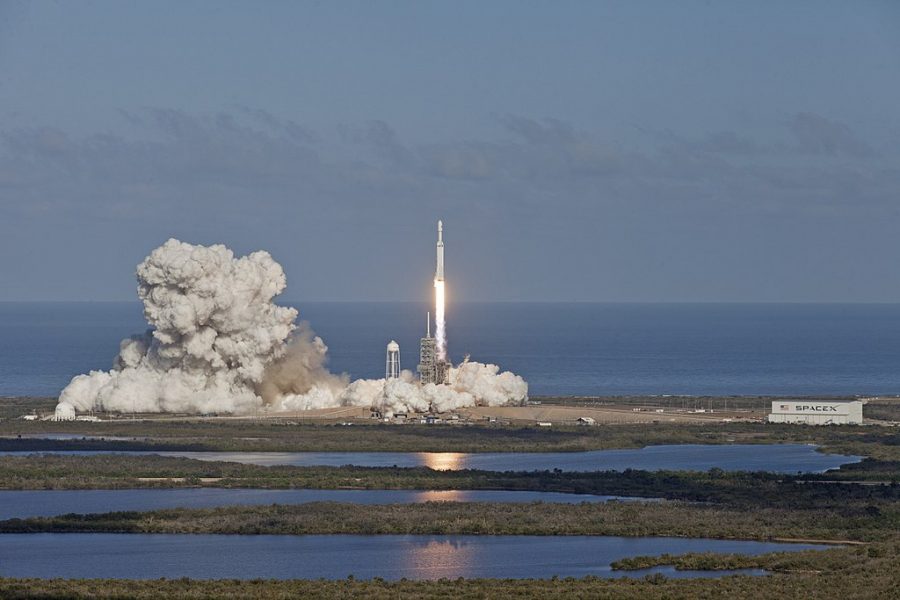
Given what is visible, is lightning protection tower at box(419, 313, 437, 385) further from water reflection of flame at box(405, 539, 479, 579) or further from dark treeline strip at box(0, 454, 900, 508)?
water reflection of flame at box(405, 539, 479, 579)

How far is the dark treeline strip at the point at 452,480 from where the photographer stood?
71.3 m

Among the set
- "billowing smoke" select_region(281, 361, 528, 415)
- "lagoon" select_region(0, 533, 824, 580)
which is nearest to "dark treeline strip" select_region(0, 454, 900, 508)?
"lagoon" select_region(0, 533, 824, 580)

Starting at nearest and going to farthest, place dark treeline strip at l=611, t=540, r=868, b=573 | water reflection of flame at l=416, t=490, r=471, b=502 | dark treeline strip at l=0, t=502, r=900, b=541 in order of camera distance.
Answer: dark treeline strip at l=611, t=540, r=868, b=573 → dark treeline strip at l=0, t=502, r=900, b=541 → water reflection of flame at l=416, t=490, r=471, b=502

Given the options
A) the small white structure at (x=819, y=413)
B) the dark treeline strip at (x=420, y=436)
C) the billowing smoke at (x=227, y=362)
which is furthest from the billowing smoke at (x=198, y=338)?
the small white structure at (x=819, y=413)

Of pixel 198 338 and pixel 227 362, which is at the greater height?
pixel 198 338

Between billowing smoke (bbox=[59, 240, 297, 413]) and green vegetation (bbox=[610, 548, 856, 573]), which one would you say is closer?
green vegetation (bbox=[610, 548, 856, 573])

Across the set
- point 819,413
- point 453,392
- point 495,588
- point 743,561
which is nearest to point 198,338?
point 453,392

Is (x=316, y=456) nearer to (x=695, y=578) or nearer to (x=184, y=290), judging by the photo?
(x=184, y=290)

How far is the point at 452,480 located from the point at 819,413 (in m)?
36.2

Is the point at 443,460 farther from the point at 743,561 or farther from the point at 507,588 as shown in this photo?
the point at 507,588

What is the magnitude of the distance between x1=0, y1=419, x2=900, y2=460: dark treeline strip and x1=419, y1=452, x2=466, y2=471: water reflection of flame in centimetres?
138

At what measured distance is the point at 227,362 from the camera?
10600 cm

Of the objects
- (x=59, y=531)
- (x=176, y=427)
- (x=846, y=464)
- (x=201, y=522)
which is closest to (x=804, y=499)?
(x=846, y=464)

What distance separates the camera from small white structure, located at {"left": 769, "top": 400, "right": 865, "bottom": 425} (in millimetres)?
104000
